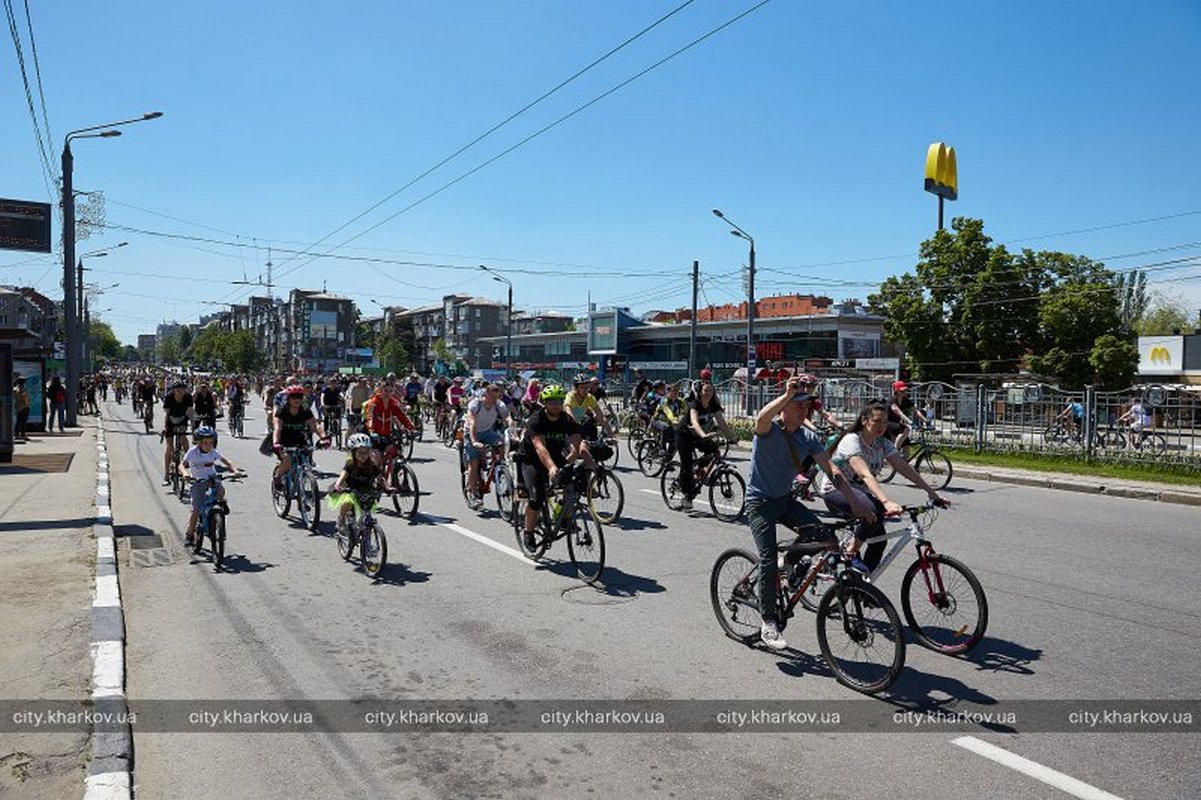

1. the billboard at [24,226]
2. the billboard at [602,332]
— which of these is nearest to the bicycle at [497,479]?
the billboard at [24,226]

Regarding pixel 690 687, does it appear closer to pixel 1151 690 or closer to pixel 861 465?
pixel 861 465

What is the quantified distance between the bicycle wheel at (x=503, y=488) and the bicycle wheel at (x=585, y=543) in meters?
3.26

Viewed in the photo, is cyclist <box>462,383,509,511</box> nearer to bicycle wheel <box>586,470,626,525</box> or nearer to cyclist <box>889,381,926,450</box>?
bicycle wheel <box>586,470,626,525</box>

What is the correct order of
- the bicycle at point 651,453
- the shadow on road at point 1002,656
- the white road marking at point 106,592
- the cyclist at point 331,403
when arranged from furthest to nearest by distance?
1. the cyclist at point 331,403
2. the bicycle at point 651,453
3. the white road marking at point 106,592
4. the shadow on road at point 1002,656

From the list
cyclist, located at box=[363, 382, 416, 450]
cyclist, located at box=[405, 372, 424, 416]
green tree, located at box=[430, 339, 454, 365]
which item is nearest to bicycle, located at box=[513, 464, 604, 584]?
cyclist, located at box=[363, 382, 416, 450]

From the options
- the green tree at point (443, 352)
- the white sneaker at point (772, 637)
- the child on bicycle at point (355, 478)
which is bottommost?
the white sneaker at point (772, 637)

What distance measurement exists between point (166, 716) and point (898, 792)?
404 cm

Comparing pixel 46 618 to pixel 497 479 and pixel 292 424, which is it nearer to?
pixel 292 424

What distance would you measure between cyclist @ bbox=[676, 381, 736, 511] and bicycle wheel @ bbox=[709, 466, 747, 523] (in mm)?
290

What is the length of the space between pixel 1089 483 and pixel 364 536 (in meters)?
13.8

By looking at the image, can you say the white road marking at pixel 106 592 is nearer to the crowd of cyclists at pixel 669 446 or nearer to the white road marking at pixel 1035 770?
the crowd of cyclists at pixel 669 446

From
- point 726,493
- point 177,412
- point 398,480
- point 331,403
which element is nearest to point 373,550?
point 398,480

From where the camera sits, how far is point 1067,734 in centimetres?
468

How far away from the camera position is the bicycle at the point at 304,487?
1118cm
